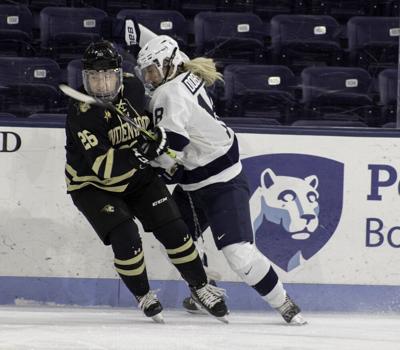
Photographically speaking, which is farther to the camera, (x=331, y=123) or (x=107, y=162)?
(x=331, y=123)

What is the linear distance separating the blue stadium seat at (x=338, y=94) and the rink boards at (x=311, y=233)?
65 cm

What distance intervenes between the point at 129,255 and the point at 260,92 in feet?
5.65

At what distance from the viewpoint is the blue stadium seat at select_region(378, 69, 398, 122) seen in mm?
5505

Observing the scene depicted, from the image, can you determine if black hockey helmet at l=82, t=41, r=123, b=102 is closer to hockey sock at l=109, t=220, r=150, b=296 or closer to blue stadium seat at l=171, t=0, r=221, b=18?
hockey sock at l=109, t=220, r=150, b=296

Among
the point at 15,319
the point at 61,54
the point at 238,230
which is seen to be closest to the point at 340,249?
the point at 238,230

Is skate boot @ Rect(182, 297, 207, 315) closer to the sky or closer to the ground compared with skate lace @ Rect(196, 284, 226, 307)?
closer to the ground

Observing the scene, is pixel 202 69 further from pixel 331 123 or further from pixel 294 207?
pixel 331 123

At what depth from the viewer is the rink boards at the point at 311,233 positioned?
16.3ft

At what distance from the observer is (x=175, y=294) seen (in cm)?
501

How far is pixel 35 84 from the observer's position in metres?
5.51

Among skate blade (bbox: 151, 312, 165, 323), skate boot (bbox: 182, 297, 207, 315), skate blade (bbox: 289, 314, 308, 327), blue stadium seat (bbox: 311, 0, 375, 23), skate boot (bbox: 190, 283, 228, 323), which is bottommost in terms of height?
skate boot (bbox: 182, 297, 207, 315)

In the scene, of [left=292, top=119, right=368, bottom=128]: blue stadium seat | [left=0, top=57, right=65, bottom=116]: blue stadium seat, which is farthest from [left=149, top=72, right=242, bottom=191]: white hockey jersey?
[left=0, top=57, right=65, bottom=116]: blue stadium seat

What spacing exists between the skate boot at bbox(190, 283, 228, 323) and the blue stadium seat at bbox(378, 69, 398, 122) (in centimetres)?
144

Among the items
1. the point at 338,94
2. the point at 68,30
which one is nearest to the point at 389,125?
the point at 338,94
